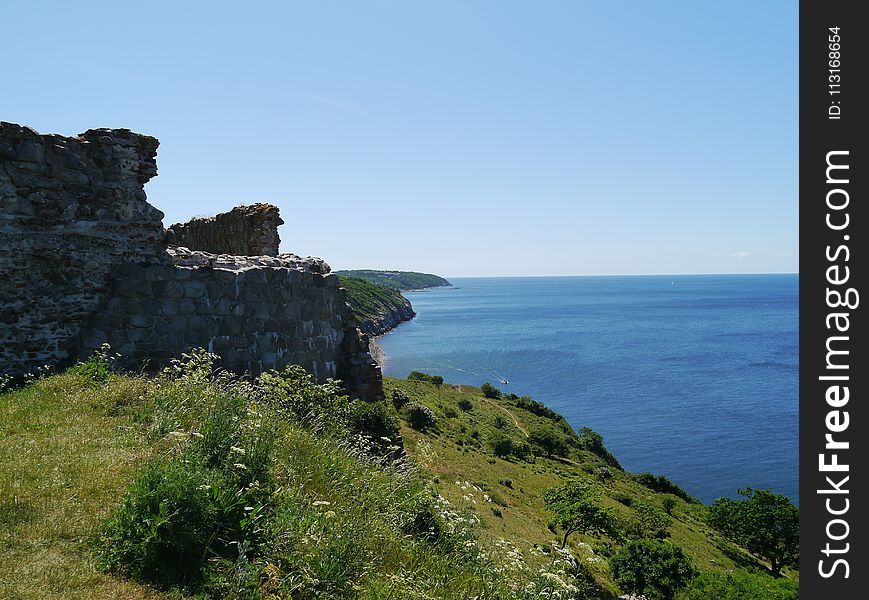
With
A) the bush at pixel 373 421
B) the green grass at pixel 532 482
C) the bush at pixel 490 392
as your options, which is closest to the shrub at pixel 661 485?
the green grass at pixel 532 482

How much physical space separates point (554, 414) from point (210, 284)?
5264 centimetres

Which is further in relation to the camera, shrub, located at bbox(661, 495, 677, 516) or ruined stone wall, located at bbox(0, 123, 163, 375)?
shrub, located at bbox(661, 495, 677, 516)

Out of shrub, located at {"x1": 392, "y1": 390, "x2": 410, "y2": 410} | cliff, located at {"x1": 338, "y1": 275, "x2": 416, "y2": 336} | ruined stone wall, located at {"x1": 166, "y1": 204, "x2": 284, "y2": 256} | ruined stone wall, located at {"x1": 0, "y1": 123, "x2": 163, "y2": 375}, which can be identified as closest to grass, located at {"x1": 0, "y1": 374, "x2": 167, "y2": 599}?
ruined stone wall, located at {"x1": 0, "y1": 123, "x2": 163, "y2": 375}

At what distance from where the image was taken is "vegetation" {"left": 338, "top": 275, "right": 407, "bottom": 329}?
114750 mm

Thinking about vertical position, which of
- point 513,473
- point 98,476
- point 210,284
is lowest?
point 513,473

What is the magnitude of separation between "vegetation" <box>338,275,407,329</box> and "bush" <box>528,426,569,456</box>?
207 ft

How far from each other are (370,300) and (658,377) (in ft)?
241

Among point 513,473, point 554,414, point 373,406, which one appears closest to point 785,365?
point 554,414

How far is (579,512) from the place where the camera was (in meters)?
24.1

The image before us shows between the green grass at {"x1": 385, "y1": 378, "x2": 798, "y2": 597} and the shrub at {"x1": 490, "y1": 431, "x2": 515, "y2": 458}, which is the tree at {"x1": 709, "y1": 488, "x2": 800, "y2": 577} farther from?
the shrub at {"x1": 490, "y1": 431, "x2": 515, "y2": 458}

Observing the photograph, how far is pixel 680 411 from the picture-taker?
196 ft

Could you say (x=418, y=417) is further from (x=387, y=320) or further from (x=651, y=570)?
(x=387, y=320)

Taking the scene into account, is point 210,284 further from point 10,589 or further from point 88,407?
point 10,589
